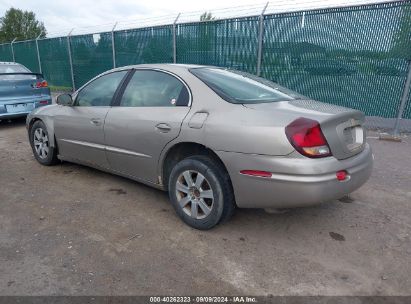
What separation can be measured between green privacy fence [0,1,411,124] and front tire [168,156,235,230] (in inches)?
229

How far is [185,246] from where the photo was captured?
2.80 metres

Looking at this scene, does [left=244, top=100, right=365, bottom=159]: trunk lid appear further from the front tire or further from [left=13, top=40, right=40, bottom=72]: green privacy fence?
[left=13, top=40, right=40, bottom=72]: green privacy fence

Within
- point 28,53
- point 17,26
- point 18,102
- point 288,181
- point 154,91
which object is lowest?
point 288,181

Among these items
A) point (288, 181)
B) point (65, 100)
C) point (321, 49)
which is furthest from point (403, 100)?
point (65, 100)

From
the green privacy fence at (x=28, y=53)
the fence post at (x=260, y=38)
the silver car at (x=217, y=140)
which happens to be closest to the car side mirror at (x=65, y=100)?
the silver car at (x=217, y=140)

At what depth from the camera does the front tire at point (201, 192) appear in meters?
2.86

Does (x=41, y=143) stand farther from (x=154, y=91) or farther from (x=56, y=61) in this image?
(x=56, y=61)

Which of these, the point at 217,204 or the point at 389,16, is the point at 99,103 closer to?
the point at 217,204

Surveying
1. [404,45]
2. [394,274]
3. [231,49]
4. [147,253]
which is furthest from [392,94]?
[147,253]

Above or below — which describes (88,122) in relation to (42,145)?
above

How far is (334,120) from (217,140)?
3.16 ft

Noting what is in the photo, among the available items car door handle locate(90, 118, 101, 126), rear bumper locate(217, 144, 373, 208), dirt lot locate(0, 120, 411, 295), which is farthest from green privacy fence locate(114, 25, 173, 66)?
rear bumper locate(217, 144, 373, 208)

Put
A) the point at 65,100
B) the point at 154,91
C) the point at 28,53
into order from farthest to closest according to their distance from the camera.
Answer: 1. the point at 28,53
2. the point at 65,100
3. the point at 154,91

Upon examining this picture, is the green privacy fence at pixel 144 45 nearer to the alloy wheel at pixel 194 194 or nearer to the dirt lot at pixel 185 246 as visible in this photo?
the dirt lot at pixel 185 246
